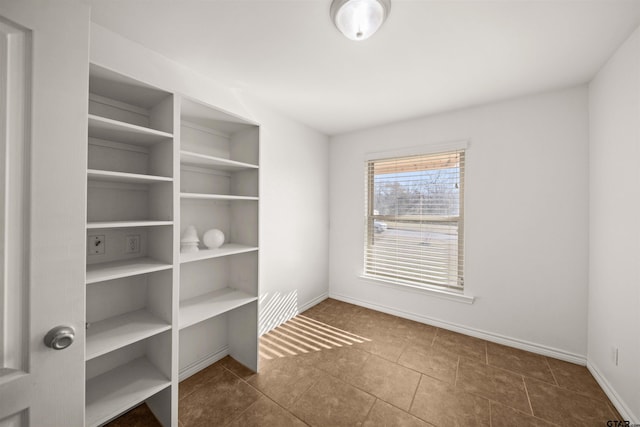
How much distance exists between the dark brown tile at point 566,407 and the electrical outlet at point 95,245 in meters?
3.01

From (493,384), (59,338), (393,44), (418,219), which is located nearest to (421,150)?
(418,219)

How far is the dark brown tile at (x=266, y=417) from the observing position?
152 centimetres

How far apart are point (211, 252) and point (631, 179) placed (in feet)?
9.32

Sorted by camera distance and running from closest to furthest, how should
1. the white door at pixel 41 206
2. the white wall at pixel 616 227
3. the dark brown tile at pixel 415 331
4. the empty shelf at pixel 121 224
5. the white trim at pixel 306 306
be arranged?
the white door at pixel 41 206, the empty shelf at pixel 121 224, the white wall at pixel 616 227, the dark brown tile at pixel 415 331, the white trim at pixel 306 306

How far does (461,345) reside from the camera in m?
2.39

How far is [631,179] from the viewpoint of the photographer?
5.01ft

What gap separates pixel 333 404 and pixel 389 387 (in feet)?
1.52

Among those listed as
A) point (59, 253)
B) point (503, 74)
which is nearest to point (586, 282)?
point (503, 74)

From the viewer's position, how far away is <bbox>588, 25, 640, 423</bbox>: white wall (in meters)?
1.49

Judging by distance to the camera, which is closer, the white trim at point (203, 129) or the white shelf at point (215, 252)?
the white shelf at point (215, 252)

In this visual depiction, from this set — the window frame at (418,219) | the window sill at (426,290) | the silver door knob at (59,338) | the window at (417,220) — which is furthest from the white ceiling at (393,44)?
the window sill at (426,290)

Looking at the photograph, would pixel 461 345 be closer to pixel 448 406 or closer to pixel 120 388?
pixel 448 406

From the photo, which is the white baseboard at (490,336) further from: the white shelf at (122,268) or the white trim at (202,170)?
the white shelf at (122,268)

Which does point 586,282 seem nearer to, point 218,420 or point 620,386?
point 620,386
